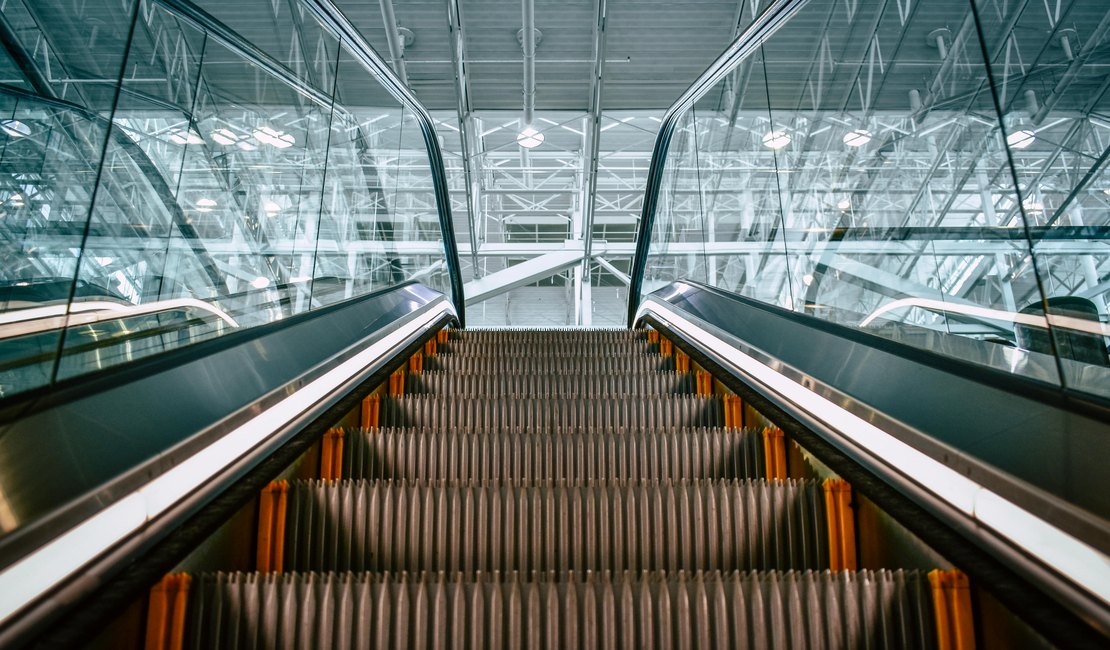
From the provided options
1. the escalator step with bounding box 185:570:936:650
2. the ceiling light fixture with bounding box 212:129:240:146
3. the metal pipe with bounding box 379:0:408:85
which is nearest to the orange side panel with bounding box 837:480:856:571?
the escalator step with bounding box 185:570:936:650

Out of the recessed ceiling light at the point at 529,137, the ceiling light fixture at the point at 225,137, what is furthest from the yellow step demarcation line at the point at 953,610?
the recessed ceiling light at the point at 529,137

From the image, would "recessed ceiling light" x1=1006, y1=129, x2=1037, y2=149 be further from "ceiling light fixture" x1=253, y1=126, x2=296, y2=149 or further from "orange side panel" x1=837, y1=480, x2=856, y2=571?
"ceiling light fixture" x1=253, y1=126, x2=296, y2=149

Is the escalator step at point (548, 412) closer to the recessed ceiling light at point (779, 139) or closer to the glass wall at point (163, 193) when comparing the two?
the glass wall at point (163, 193)

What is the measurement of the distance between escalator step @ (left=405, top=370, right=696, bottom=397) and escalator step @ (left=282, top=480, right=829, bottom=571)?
1948 millimetres

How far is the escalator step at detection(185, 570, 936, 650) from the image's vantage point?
1.57 metres

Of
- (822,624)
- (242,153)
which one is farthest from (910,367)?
(242,153)

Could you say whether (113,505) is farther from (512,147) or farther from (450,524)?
(512,147)

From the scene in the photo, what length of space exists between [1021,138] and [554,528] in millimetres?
2149

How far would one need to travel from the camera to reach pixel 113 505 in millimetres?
1408

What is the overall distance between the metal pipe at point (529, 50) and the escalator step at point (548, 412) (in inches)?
327

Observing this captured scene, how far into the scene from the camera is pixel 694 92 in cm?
551

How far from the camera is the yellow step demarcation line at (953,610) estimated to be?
58.9 inches

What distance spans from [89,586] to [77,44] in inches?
268

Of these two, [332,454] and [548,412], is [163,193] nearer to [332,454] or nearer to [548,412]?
[332,454]
